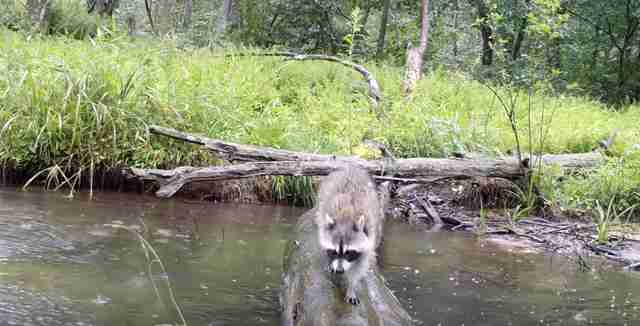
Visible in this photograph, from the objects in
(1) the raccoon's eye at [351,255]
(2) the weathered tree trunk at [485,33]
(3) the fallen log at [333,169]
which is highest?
(2) the weathered tree trunk at [485,33]

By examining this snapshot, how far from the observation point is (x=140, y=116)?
8.00 meters

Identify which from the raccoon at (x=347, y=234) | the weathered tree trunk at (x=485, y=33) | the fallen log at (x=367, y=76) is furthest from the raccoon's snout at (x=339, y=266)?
the weathered tree trunk at (x=485, y=33)

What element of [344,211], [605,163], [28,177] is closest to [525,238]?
[605,163]

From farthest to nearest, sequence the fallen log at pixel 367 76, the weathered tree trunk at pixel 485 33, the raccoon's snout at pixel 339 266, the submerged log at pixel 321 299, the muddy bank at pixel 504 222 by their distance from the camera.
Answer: the weathered tree trunk at pixel 485 33 → the fallen log at pixel 367 76 → the muddy bank at pixel 504 222 → the raccoon's snout at pixel 339 266 → the submerged log at pixel 321 299

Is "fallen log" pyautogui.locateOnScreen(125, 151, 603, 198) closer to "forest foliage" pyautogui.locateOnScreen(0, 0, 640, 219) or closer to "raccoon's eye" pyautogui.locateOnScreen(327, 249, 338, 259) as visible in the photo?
"forest foliage" pyautogui.locateOnScreen(0, 0, 640, 219)

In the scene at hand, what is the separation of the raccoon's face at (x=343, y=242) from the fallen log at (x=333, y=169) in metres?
2.51

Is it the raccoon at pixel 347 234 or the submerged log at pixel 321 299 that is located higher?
the raccoon at pixel 347 234

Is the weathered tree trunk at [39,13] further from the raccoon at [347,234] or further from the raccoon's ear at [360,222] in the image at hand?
→ the raccoon's ear at [360,222]

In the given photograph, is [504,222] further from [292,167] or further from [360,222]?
[360,222]

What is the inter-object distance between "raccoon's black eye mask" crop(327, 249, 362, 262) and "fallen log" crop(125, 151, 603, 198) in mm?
2662

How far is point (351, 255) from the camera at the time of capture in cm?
378

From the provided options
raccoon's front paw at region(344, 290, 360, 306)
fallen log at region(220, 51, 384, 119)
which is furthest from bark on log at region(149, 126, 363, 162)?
raccoon's front paw at region(344, 290, 360, 306)

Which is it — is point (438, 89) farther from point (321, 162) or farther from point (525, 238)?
point (321, 162)

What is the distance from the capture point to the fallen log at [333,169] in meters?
6.20
